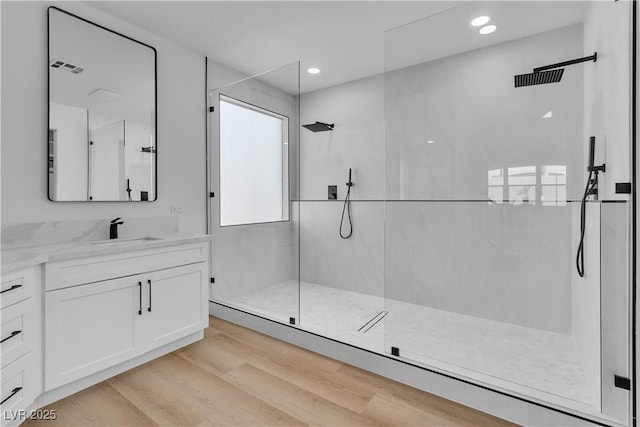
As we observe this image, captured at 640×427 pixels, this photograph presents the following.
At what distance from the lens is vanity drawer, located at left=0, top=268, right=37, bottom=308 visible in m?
1.51

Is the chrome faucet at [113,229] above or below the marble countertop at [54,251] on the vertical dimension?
above

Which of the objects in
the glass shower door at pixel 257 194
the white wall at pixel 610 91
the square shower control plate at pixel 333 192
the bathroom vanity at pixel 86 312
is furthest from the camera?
the square shower control plate at pixel 333 192

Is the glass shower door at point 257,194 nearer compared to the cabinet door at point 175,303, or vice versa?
the cabinet door at point 175,303

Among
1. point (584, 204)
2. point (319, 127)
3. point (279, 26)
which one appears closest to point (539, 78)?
point (584, 204)

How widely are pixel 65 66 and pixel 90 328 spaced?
187 centimetres

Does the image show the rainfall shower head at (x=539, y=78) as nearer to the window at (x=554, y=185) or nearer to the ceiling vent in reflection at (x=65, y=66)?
the window at (x=554, y=185)

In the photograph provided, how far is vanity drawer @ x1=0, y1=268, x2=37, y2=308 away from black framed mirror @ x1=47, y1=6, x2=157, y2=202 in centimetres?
81

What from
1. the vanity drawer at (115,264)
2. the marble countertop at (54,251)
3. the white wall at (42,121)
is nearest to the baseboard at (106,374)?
the vanity drawer at (115,264)

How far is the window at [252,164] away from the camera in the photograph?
119 inches

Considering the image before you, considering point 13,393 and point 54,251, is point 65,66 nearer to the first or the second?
point 54,251

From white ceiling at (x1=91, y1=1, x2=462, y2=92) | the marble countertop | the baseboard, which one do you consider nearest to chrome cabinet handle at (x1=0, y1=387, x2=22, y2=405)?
the baseboard

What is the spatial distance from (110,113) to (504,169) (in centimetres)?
294

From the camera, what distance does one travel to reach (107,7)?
2.47 meters

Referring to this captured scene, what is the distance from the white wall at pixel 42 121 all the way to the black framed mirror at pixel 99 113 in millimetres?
58
